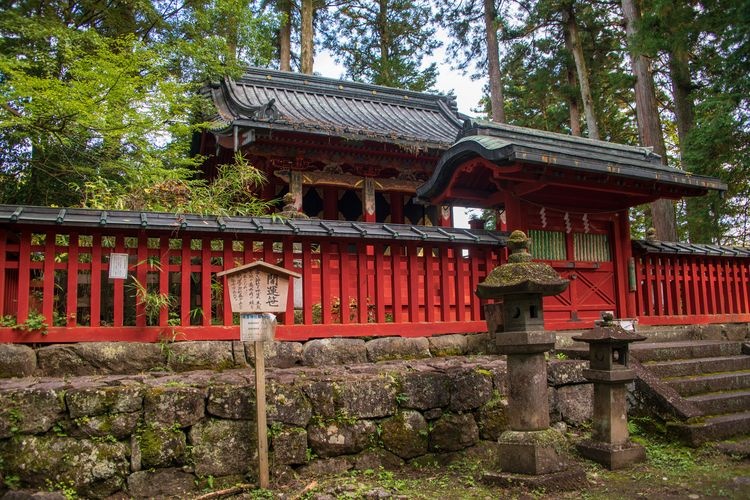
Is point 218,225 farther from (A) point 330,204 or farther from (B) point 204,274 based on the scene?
(A) point 330,204

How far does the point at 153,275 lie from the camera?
6.66m

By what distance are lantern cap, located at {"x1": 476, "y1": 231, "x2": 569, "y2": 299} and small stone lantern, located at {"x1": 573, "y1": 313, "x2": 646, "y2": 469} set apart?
1.07m

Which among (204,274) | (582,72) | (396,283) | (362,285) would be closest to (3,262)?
(204,274)

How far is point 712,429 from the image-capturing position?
6406 mm

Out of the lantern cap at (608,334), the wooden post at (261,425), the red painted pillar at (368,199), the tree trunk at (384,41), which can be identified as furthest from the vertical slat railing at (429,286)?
the tree trunk at (384,41)

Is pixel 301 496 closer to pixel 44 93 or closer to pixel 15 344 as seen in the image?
pixel 15 344

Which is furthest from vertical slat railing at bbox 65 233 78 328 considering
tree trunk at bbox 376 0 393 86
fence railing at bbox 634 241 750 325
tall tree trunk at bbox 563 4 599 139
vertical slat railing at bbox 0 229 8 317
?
tree trunk at bbox 376 0 393 86

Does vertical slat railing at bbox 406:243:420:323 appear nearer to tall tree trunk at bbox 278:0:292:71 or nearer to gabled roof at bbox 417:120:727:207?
gabled roof at bbox 417:120:727:207

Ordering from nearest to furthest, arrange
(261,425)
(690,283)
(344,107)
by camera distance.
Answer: (261,425), (690,283), (344,107)

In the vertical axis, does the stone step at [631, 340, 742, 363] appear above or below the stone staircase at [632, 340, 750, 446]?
→ above

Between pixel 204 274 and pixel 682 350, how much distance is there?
6.78 meters

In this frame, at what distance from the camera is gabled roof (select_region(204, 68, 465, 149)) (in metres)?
12.6

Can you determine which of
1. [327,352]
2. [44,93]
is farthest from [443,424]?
[44,93]

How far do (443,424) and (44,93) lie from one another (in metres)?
8.57
